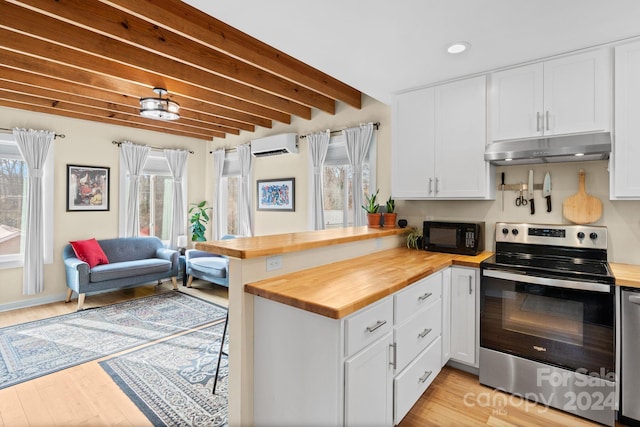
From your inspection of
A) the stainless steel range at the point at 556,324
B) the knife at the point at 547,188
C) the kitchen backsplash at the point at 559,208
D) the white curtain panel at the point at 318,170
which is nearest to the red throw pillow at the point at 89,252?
the white curtain panel at the point at 318,170

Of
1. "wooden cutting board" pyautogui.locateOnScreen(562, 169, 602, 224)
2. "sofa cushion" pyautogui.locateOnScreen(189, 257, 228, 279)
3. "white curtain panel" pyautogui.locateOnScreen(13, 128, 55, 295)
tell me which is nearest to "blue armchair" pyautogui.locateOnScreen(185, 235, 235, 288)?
"sofa cushion" pyautogui.locateOnScreen(189, 257, 228, 279)

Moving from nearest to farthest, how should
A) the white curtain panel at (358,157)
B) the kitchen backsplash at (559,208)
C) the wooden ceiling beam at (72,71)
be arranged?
the kitchen backsplash at (559,208)
the wooden ceiling beam at (72,71)
the white curtain panel at (358,157)

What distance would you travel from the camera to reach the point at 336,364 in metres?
1.39

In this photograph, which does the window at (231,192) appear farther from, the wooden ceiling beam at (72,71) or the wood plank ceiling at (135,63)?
the wooden ceiling beam at (72,71)

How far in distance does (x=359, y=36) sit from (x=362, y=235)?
139 cm

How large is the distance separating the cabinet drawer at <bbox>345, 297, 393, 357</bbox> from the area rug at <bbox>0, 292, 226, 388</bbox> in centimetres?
256

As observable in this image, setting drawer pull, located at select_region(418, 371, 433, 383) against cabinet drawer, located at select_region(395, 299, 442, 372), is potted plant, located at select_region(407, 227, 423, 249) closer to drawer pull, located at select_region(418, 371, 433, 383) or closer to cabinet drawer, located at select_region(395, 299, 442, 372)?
cabinet drawer, located at select_region(395, 299, 442, 372)

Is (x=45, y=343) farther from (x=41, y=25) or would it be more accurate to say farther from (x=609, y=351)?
(x=609, y=351)

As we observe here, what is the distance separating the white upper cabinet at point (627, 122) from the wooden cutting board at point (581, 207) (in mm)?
281

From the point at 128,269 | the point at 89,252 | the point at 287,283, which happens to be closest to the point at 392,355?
the point at 287,283

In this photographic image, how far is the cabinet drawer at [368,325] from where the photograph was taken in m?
1.44

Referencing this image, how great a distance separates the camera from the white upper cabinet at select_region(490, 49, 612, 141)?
2225 mm

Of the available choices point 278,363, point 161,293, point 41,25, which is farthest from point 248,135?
point 278,363

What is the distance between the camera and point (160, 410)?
2.12 meters
